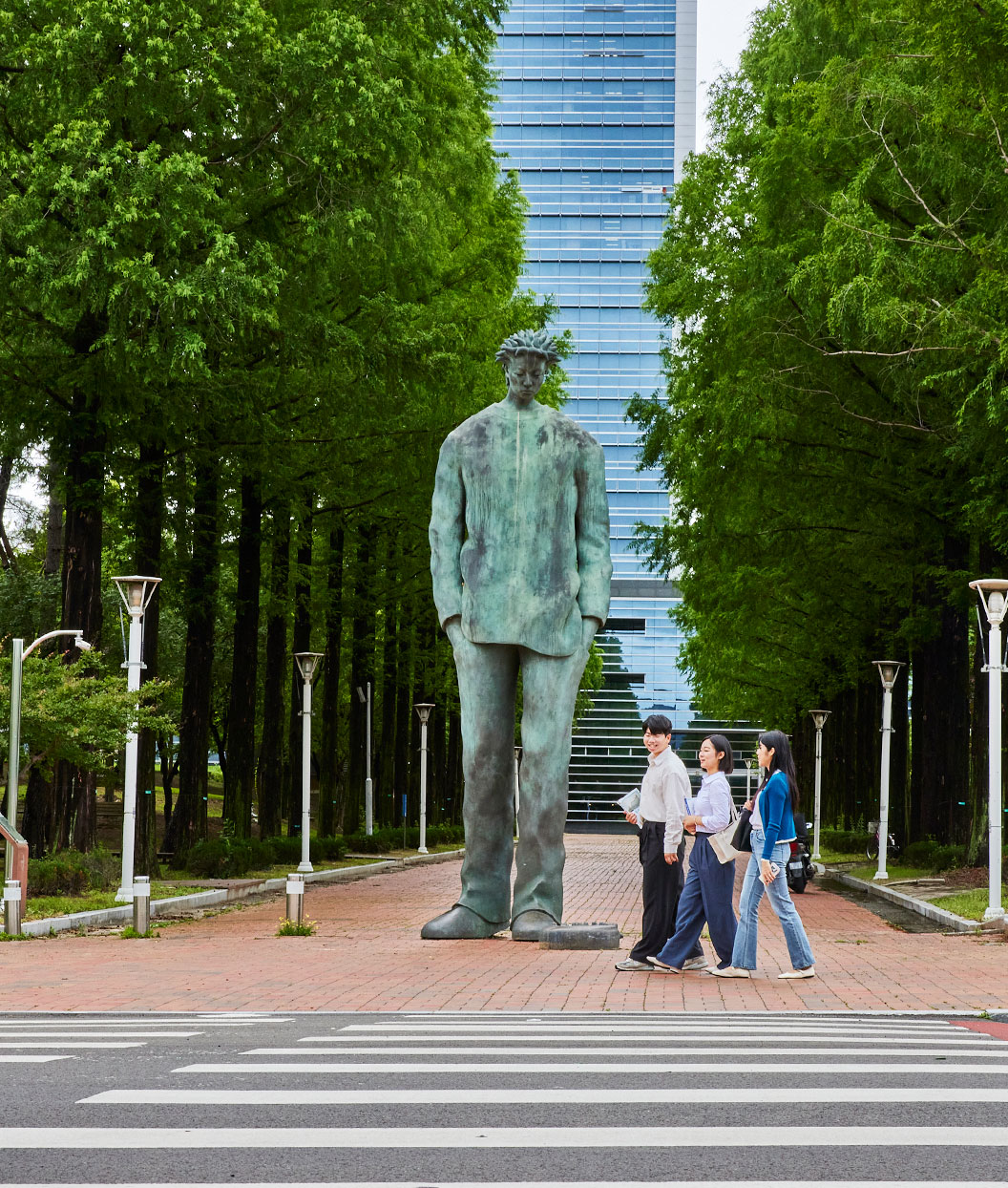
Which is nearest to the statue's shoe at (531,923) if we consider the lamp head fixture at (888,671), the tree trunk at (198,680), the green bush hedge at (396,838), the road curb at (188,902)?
the road curb at (188,902)

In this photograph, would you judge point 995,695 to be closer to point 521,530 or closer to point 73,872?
point 521,530

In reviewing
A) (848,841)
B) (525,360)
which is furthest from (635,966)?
(848,841)

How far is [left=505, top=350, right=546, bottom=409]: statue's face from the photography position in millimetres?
14555

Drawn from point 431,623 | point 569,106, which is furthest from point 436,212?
point 569,106

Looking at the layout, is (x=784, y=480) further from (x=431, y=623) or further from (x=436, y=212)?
(x=431, y=623)

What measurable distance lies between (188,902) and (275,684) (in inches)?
502

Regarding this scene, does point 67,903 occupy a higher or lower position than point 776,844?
lower

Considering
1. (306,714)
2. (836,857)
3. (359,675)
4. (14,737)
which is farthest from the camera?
(836,857)

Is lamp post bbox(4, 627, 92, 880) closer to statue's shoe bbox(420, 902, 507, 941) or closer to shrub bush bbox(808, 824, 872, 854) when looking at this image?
statue's shoe bbox(420, 902, 507, 941)

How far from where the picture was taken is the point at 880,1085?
19.7 feet

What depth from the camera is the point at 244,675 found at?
28.9 meters

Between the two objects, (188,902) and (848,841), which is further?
(848,841)

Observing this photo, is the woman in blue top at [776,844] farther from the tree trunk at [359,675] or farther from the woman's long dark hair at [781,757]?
the tree trunk at [359,675]

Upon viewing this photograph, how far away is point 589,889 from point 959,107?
563 inches
